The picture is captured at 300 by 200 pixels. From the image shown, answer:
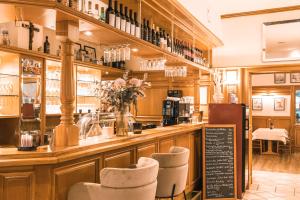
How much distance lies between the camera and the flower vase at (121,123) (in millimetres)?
3094

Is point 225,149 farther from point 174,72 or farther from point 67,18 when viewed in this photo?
point 67,18

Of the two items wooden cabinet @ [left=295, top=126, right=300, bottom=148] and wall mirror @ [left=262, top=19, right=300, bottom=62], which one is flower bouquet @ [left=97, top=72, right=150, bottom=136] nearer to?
wall mirror @ [left=262, top=19, right=300, bottom=62]

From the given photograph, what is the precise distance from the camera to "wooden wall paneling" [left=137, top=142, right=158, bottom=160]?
322 centimetres

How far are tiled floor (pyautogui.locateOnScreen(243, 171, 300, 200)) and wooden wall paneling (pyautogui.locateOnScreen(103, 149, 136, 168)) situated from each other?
2921 millimetres

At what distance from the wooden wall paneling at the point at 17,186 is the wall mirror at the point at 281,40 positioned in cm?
585

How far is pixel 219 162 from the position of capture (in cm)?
483

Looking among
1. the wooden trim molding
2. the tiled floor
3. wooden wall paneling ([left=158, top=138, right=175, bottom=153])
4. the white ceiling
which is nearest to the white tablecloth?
the tiled floor

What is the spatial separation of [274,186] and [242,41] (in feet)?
10.4

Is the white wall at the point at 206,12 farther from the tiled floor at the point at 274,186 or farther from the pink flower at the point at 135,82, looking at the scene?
the tiled floor at the point at 274,186

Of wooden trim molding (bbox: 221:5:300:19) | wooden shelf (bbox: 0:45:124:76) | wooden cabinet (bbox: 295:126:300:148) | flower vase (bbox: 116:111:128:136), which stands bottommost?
wooden cabinet (bbox: 295:126:300:148)

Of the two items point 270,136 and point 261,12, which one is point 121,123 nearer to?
point 261,12

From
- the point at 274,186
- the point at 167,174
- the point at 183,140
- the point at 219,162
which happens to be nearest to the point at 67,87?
the point at 167,174

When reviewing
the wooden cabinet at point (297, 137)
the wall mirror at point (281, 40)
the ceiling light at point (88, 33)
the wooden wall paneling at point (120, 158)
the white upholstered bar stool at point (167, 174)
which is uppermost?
the wall mirror at point (281, 40)

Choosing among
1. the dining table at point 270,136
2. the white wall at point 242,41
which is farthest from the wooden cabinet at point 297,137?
the white wall at point 242,41
